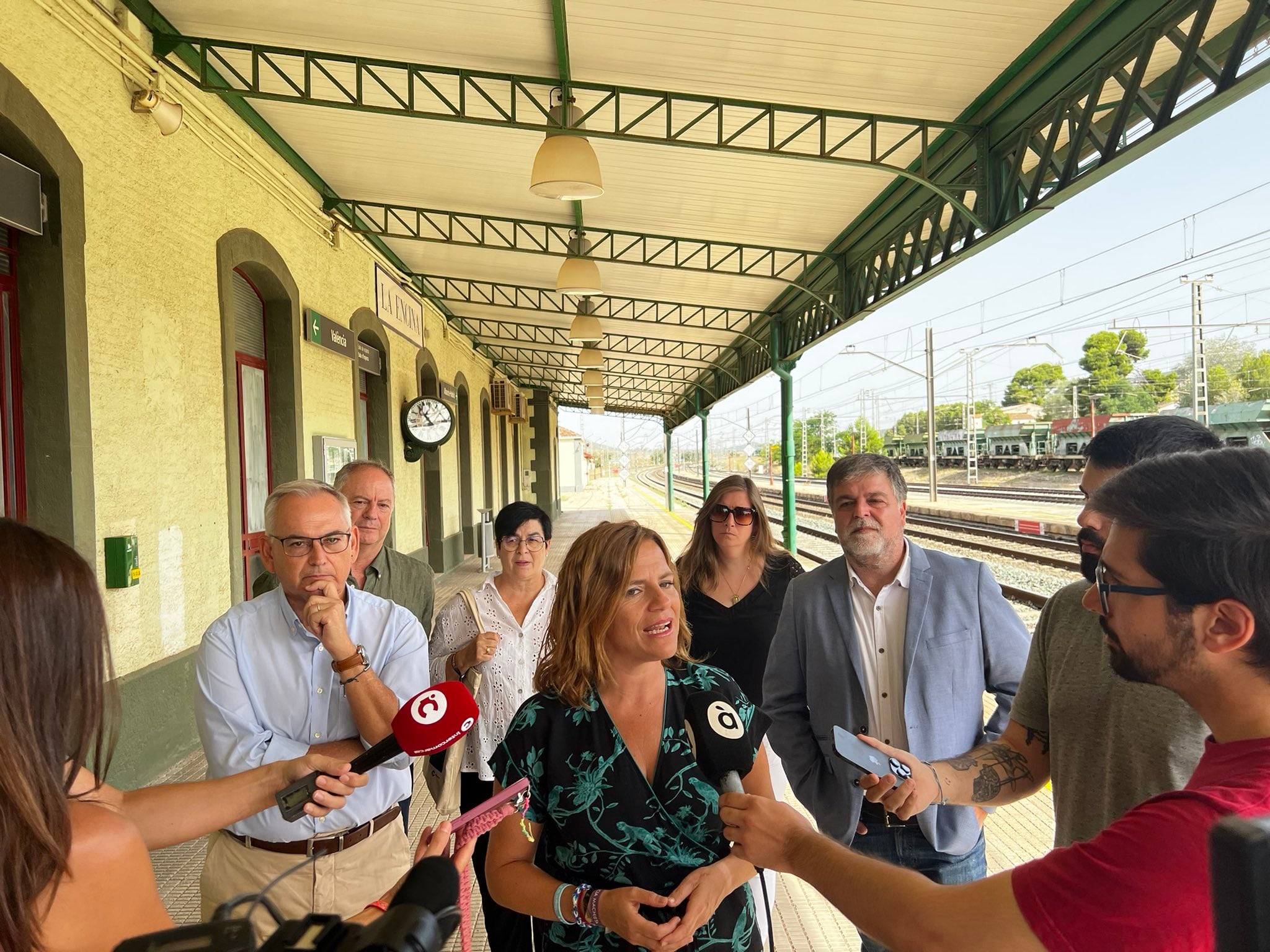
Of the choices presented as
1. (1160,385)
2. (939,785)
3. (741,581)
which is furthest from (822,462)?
(939,785)

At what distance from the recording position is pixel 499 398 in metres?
22.5

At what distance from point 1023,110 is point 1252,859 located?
21.4 ft

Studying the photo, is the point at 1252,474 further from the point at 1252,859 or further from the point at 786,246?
the point at 786,246

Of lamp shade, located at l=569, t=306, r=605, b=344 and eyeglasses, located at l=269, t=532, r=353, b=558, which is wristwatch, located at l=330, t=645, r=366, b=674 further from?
lamp shade, located at l=569, t=306, r=605, b=344

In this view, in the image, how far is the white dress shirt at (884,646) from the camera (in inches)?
108

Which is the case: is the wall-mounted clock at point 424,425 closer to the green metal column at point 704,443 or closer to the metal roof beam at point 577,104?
the metal roof beam at point 577,104

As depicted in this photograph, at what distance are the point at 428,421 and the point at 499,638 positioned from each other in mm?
9448

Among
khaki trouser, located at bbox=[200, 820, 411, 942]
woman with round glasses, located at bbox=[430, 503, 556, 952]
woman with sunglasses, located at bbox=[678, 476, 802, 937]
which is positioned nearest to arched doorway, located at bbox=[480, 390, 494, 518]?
woman with sunglasses, located at bbox=[678, 476, 802, 937]

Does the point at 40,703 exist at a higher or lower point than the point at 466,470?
lower

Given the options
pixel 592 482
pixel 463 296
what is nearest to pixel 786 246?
pixel 463 296

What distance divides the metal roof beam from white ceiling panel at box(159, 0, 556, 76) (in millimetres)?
82

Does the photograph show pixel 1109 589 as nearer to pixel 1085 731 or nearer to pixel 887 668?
pixel 1085 731

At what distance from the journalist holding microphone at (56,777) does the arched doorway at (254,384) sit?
225 inches

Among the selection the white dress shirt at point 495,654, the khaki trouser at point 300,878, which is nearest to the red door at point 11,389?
the white dress shirt at point 495,654
